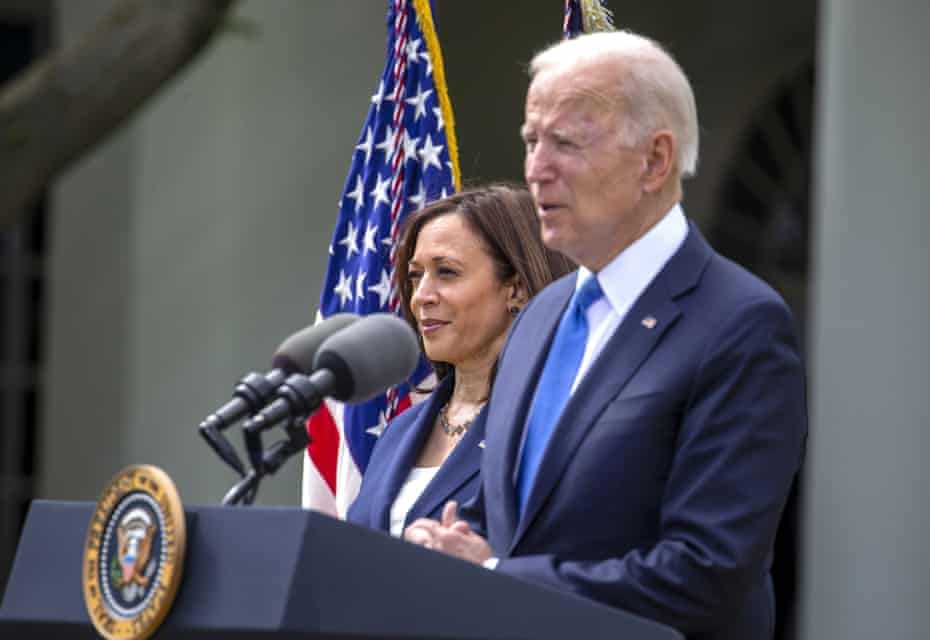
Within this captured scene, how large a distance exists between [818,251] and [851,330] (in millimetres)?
529

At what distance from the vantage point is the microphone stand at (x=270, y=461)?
2.81 metres

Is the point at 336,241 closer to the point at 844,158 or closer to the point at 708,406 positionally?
the point at 844,158

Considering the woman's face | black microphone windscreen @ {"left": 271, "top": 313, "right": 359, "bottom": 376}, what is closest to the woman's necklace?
the woman's face

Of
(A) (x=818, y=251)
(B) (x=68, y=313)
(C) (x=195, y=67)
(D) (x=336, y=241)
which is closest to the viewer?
(D) (x=336, y=241)

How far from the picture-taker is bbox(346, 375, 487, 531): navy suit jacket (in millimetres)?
4066

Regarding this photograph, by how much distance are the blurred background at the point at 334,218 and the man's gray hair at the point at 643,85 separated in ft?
6.06

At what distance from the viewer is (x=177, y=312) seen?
922cm

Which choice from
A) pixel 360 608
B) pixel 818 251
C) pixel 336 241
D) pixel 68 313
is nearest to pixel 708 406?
pixel 360 608

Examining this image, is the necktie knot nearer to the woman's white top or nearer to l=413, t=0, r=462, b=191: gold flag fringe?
the woman's white top

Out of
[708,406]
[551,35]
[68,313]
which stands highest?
[551,35]

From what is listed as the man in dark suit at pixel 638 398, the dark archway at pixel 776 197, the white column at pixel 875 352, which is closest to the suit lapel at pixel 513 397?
the man in dark suit at pixel 638 398

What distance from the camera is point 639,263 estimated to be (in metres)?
3.27

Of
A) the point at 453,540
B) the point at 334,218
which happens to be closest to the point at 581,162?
the point at 453,540

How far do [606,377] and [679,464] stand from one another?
0.18 meters
